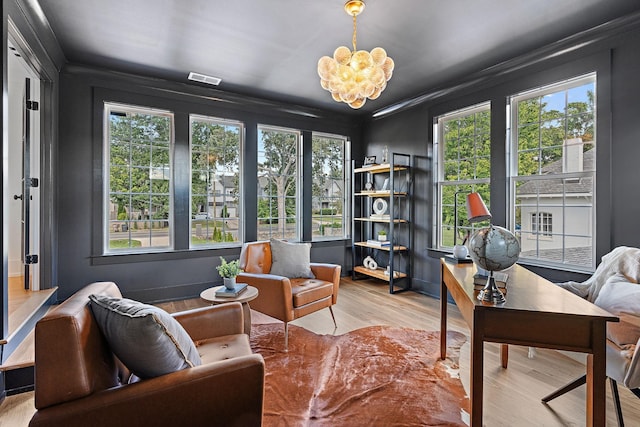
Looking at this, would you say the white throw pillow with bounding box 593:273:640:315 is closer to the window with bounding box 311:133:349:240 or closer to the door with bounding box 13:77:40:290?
the window with bounding box 311:133:349:240

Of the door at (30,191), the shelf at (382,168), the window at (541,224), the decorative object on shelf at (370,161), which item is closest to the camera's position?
the door at (30,191)

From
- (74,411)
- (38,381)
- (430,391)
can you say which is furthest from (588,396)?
(38,381)

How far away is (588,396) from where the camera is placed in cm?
145

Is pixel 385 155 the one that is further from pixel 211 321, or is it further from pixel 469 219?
pixel 211 321

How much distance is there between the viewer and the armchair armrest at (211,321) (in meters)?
1.99

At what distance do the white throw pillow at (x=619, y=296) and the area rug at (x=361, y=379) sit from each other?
1073 mm

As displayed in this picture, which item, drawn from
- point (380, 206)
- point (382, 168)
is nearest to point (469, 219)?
point (382, 168)

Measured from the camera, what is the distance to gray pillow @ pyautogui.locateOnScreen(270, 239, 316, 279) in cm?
351

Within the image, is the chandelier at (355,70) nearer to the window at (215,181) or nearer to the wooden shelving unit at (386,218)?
the wooden shelving unit at (386,218)

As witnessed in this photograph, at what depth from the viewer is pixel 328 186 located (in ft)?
18.2

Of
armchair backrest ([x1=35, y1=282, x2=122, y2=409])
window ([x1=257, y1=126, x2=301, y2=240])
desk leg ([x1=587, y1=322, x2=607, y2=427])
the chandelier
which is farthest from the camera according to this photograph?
window ([x1=257, y1=126, x2=301, y2=240])

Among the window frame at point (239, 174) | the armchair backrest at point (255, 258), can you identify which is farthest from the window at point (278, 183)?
the armchair backrest at point (255, 258)

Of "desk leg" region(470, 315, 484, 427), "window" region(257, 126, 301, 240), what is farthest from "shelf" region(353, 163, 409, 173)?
"desk leg" region(470, 315, 484, 427)

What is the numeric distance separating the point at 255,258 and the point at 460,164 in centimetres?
283
